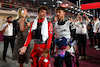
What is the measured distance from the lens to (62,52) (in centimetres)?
155

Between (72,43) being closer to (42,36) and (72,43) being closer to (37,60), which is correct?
(42,36)

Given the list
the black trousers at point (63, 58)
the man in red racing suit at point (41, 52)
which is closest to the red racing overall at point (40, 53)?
the man in red racing suit at point (41, 52)

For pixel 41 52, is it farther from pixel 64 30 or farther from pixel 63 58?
pixel 64 30

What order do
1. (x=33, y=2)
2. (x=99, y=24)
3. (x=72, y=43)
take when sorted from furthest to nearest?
(x=33, y=2) < (x=99, y=24) < (x=72, y=43)

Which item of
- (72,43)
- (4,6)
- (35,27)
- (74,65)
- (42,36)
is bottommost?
(74,65)

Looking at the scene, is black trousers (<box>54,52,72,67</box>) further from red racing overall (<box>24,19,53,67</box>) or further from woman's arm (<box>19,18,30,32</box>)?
woman's arm (<box>19,18,30,32</box>)

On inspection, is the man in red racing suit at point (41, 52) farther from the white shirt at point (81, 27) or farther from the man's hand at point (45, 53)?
the white shirt at point (81, 27)

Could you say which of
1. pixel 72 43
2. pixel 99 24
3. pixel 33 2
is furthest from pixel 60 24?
pixel 33 2

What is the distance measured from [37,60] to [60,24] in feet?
2.24

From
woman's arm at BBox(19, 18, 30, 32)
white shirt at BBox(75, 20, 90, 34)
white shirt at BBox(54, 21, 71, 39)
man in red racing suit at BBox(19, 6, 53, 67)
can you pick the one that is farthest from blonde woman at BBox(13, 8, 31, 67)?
white shirt at BBox(75, 20, 90, 34)

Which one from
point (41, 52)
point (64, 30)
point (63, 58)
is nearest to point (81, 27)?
point (64, 30)

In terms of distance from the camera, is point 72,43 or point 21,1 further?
point 21,1

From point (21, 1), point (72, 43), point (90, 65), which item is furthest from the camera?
point (21, 1)

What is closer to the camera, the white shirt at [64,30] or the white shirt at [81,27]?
the white shirt at [64,30]
